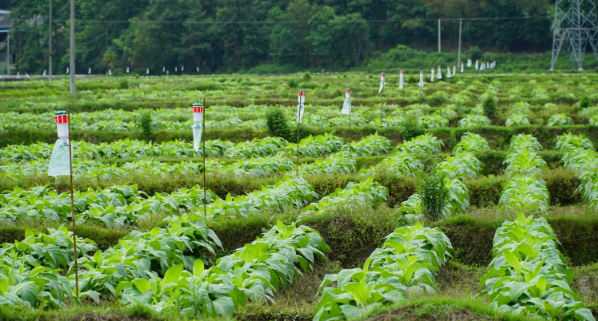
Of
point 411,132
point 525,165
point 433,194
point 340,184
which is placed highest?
point 411,132

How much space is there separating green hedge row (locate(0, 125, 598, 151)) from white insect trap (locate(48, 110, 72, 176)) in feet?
35.9

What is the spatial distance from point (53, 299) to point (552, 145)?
1490cm

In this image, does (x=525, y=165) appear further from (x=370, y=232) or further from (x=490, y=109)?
(x=490, y=109)

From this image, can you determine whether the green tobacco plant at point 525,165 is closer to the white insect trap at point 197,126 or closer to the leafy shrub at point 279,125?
the white insect trap at point 197,126

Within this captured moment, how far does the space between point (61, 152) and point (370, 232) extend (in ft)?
14.2

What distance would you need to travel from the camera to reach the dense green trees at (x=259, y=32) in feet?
236

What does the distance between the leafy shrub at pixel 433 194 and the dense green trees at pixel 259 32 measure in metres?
65.7

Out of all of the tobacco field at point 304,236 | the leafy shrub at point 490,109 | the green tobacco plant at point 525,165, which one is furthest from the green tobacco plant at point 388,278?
the leafy shrub at point 490,109

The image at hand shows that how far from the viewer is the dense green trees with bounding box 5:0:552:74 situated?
72000 millimetres

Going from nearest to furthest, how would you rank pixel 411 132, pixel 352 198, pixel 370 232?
1. pixel 370 232
2. pixel 352 198
3. pixel 411 132

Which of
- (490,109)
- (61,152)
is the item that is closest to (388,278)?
(61,152)

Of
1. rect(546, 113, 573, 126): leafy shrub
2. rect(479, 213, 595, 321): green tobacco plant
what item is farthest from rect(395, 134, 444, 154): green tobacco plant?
rect(479, 213, 595, 321): green tobacco plant

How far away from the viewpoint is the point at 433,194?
7.47 meters

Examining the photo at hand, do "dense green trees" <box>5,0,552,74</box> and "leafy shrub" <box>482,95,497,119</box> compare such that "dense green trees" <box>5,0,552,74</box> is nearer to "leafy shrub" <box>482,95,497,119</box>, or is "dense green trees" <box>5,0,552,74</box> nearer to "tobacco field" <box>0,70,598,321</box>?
"leafy shrub" <box>482,95,497,119</box>
